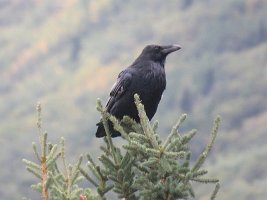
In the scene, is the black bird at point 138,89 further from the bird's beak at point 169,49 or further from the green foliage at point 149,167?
the green foliage at point 149,167

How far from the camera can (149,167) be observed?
266 inches

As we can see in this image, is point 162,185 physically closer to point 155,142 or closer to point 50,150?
point 155,142

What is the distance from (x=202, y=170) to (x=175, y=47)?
6.24 m

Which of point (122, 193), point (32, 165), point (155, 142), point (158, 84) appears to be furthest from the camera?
point (158, 84)

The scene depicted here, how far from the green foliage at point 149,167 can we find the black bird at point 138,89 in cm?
361

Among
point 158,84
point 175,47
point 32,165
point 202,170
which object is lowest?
point 202,170

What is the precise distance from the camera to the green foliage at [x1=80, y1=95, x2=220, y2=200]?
6176mm

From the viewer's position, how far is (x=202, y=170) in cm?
632

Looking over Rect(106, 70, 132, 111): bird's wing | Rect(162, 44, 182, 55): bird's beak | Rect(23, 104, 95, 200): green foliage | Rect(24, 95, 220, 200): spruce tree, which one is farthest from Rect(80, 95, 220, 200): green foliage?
Rect(162, 44, 182, 55): bird's beak

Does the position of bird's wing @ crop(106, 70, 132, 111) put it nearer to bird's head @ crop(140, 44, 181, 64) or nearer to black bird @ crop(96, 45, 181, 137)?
black bird @ crop(96, 45, 181, 137)

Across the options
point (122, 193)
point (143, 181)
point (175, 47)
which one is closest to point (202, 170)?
point (143, 181)

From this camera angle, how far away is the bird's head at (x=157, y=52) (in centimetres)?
1206

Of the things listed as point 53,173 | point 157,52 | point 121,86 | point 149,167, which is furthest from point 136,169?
point 157,52

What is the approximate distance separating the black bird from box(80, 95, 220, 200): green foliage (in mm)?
3614
